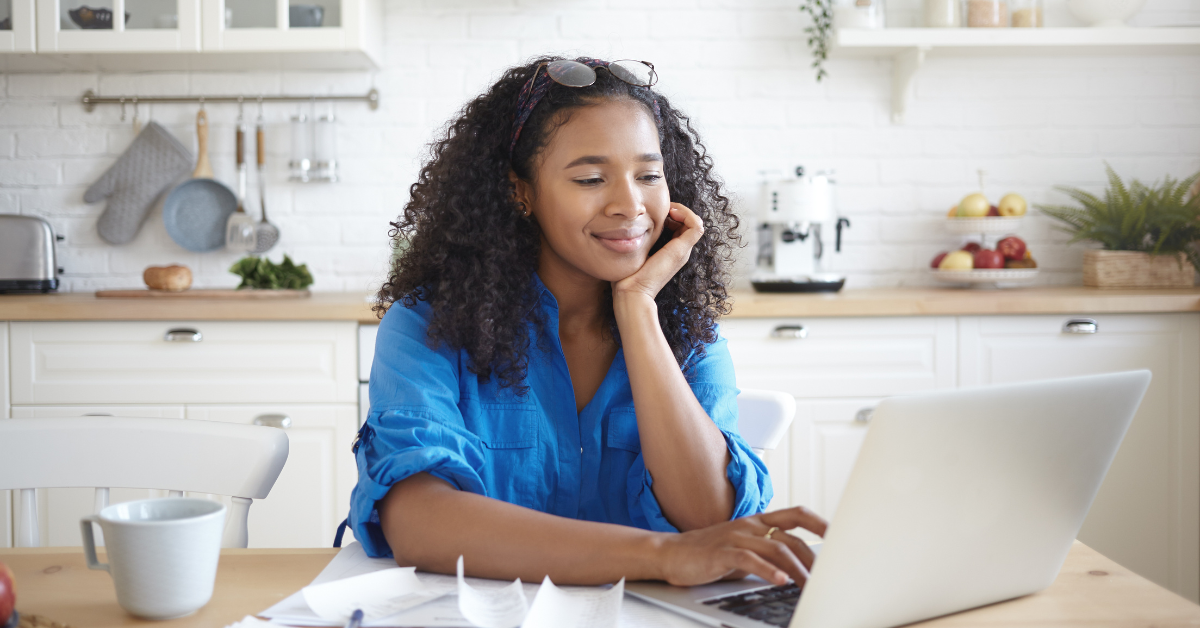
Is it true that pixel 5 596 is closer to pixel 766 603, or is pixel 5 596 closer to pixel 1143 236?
pixel 766 603

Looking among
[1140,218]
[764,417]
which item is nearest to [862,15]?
[1140,218]

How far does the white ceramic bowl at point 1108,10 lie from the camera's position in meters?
2.62

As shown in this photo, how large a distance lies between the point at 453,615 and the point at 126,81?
2.65 m

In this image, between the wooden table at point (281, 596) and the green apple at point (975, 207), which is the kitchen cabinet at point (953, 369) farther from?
the wooden table at point (281, 596)

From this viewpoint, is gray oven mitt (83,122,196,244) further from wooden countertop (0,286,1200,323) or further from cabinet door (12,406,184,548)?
cabinet door (12,406,184,548)

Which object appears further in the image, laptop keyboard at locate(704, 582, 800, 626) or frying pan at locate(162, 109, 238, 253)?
frying pan at locate(162, 109, 238, 253)

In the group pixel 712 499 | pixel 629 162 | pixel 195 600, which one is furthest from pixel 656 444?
pixel 195 600

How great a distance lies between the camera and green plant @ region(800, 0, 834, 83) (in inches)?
107

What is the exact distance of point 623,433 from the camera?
1.07 metres

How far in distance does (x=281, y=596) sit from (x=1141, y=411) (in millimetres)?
2249

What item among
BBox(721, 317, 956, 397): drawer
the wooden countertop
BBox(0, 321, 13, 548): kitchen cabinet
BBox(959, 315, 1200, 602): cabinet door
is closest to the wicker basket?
the wooden countertop

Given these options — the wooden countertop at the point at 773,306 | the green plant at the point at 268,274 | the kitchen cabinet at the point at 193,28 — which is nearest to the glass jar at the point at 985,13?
the wooden countertop at the point at 773,306

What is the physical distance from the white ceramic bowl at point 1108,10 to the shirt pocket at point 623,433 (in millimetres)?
2306

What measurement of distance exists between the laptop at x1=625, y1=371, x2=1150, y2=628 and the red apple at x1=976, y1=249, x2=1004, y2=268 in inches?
82.6
